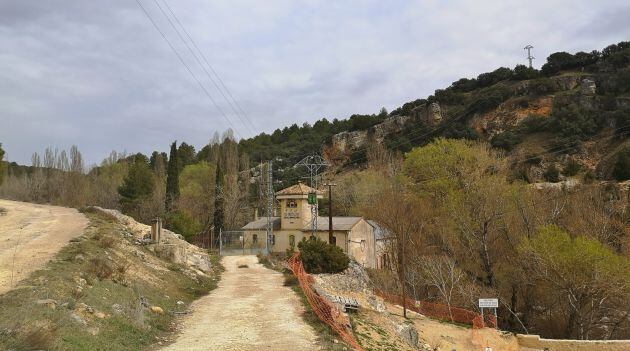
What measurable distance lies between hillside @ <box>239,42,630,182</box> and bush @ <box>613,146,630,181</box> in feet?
1.60

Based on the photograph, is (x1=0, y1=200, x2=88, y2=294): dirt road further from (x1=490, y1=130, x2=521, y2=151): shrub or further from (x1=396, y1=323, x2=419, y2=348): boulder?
(x1=490, y1=130, x2=521, y2=151): shrub

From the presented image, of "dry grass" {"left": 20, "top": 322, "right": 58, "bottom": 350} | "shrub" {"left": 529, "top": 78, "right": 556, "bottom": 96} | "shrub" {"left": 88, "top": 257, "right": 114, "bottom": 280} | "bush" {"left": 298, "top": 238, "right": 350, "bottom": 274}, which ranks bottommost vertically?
"bush" {"left": 298, "top": 238, "right": 350, "bottom": 274}

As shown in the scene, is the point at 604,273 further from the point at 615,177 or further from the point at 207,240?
the point at 207,240

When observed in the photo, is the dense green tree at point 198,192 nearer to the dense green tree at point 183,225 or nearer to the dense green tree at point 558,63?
the dense green tree at point 183,225

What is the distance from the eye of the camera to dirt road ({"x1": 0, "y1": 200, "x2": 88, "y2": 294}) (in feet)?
51.2

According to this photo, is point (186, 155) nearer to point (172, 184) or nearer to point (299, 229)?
point (172, 184)

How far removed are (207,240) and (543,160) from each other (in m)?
44.9

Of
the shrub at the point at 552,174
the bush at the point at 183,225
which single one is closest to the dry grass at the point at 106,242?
the bush at the point at 183,225

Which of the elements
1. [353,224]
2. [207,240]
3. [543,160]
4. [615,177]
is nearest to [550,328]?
[353,224]

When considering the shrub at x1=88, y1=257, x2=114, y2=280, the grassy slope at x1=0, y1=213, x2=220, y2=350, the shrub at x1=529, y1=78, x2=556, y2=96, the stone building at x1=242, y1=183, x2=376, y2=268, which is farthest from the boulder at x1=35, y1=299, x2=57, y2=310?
the shrub at x1=529, y1=78, x2=556, y2=96

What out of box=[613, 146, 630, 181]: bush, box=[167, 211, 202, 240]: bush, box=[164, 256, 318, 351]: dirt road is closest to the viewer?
box=[164, 256, 318, 351]: dirt road

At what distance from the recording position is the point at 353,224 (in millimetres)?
44438

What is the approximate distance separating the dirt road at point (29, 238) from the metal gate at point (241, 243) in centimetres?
1139

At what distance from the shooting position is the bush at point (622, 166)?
48875 millimetres
